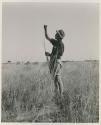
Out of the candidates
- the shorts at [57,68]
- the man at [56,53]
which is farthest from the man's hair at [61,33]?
the shorts at [57,68]

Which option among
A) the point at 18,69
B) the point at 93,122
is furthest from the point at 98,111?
the point at 18,69

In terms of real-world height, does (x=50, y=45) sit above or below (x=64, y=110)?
above

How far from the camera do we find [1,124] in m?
1.29

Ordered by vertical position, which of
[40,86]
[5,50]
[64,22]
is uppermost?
[64,22]

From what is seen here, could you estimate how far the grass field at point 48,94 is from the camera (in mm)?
1271

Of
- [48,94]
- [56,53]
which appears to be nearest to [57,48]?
[56,53]

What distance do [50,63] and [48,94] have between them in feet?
0.51

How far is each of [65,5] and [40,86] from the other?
0.43 m

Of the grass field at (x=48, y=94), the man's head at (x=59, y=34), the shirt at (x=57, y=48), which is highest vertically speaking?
the man's head at (x=59, y=34)

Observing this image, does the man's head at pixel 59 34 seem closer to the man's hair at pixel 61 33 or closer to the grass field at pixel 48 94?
the man's hair at pixel 61 33

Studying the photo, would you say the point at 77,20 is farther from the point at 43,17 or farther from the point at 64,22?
the point at 43,17

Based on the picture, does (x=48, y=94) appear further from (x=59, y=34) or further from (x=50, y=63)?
(x=59, y=34)

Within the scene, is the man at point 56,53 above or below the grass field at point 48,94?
above

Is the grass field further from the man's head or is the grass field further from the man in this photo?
the man's head
